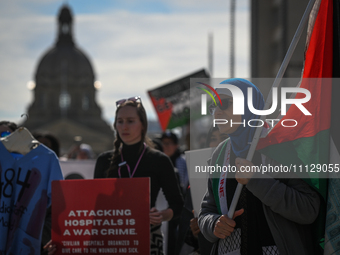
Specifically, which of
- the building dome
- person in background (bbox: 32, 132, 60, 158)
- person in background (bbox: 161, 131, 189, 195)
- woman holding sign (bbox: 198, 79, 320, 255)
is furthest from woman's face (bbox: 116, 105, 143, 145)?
the building dome

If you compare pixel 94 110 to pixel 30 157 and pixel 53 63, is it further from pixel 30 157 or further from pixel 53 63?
pixel 30 157

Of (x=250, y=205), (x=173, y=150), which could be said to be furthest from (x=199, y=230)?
(x=173, y=150)

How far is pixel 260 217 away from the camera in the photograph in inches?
121

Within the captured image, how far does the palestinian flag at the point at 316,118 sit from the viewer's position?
10.2ft

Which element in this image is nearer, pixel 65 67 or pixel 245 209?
pixel 245 209

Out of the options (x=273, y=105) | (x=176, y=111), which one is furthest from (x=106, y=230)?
(x=176, y=111)

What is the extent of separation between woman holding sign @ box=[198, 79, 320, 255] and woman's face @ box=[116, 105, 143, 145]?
0.98m

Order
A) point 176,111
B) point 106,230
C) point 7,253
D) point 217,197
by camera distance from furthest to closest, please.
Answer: point 176,111 < point 7,253 < point 106,230 < point 217,197

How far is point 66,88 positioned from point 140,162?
315 ft

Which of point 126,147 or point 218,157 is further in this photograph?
point 126,147

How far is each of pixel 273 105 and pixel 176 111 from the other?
246 inches

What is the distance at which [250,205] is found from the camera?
3.10 m

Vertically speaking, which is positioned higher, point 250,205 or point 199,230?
point 250,205

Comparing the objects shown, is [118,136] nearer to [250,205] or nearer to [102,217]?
[102,217]
